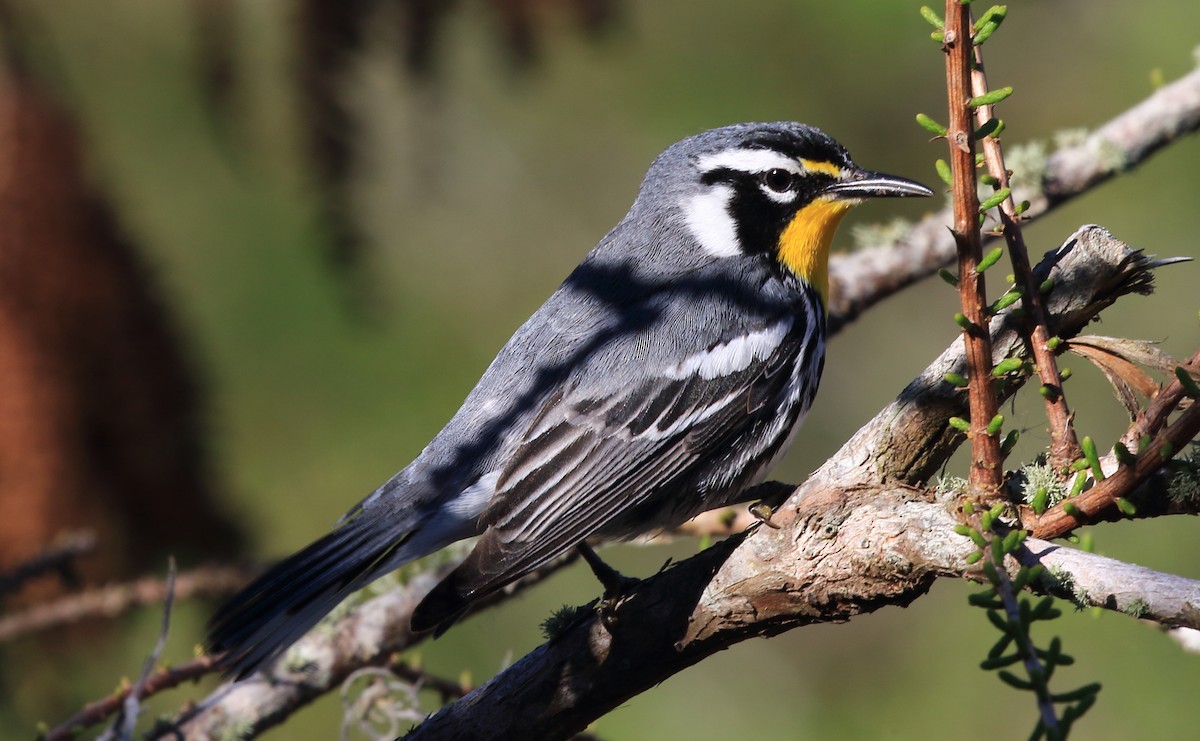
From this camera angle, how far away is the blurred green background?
5457 millimetres

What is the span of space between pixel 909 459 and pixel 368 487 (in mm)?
4654

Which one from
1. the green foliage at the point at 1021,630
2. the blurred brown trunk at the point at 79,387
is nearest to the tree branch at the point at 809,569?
the green foliage at the point at 1021,630

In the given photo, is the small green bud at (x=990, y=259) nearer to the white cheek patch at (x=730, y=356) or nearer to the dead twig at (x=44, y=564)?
the white cheek patch at (x=730, y=356)

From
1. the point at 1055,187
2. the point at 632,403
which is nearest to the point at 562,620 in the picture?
the point at 632,403

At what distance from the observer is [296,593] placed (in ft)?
9.86

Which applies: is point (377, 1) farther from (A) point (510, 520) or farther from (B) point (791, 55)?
(B) point (791, 55)

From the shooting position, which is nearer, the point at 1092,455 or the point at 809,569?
the point at 1092,455

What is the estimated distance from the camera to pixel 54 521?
3.86 m

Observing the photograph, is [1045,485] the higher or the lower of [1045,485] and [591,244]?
the lower

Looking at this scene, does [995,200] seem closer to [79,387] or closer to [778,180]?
[778,180]

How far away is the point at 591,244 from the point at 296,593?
13.6 ft

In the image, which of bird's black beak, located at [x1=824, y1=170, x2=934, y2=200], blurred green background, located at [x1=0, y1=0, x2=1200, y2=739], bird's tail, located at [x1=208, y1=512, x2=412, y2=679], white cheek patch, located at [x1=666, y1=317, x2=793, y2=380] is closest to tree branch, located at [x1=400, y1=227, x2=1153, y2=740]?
bird's tail, located at [x1=208, y1=512, x2=412, y2=679]

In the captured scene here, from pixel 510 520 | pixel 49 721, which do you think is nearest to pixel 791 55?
pixel 510 520

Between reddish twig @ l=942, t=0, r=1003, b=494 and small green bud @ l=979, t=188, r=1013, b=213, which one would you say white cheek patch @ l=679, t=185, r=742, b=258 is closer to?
reddish twig @ l=942, t=0, r=1003, b=494
